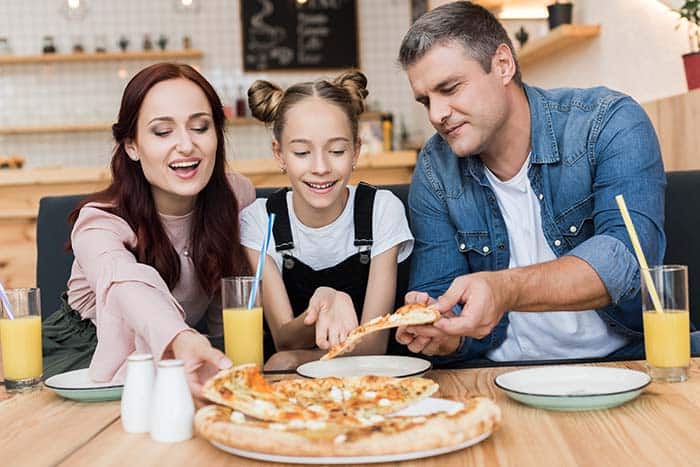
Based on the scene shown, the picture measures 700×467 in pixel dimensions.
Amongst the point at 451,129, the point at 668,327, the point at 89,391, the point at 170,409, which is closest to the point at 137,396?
the point at 170,409

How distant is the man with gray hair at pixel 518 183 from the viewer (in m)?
1.81

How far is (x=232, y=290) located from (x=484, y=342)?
758 millimetres

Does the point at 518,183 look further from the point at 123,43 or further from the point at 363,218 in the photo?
the point at 123,43

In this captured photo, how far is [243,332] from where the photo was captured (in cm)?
157

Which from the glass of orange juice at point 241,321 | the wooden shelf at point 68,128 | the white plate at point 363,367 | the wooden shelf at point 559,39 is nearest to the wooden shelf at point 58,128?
the wooden shelf at point 68,128

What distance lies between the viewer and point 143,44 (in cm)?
698

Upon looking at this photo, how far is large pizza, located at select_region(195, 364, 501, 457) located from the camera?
957mm

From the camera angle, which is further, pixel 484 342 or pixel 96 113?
pixel 96 113

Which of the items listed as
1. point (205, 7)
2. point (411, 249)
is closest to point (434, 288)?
point (411, 249)

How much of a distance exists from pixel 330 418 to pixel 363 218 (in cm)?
116

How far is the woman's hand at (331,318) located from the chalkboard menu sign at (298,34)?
18.2 feet

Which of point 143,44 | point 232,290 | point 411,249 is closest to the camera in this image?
point 232,290

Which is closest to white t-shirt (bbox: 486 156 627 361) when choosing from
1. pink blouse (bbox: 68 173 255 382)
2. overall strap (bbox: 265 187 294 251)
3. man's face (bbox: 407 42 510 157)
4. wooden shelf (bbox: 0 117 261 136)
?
man's face (bbox: 407 42 510 157)

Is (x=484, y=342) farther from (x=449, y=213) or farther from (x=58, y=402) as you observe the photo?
(x=58, y=402)
